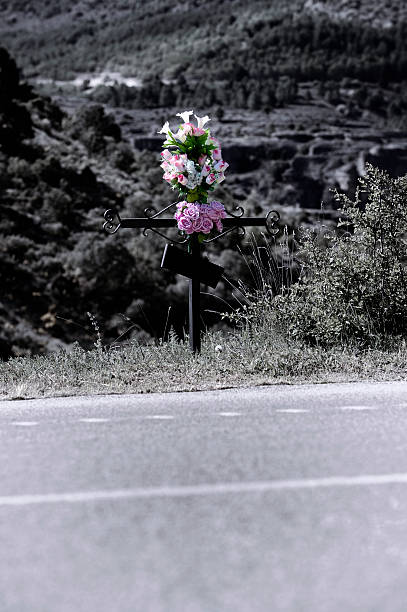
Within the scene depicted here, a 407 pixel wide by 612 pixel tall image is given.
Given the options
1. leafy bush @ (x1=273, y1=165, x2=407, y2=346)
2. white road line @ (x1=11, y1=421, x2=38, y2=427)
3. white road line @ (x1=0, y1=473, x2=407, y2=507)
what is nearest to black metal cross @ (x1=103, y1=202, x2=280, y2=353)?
leafy bush @ (x1=273, y1=165, x2=407, y2=346)

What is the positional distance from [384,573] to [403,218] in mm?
7466

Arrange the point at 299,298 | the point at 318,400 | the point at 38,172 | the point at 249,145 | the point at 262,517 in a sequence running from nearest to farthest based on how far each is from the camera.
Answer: the point at 262,517, the point at 318,400, the point at 299,298, the point at 38,172, the point at 249,145

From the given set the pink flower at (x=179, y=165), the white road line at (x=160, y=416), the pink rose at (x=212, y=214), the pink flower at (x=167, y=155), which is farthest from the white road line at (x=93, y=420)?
the pink flower at (x=167, y=155)

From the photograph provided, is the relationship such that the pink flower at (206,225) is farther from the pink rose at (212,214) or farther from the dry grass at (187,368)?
the dry grass at (187,368)

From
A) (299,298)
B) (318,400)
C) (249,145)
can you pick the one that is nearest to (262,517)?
(318,400)

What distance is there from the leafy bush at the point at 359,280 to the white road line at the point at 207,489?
16.6ft

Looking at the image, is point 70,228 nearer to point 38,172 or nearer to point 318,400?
point 38,172

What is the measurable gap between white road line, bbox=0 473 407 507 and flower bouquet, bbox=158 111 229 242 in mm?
4767

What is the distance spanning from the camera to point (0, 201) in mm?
53562

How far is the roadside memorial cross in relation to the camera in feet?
31.3

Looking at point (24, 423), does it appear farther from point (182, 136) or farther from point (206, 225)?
point (182, 136)

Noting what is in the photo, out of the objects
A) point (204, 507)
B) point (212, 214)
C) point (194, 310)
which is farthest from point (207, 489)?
point (212, 214)

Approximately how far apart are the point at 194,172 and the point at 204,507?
17.7 ft

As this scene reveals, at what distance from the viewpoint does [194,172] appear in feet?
31.8
